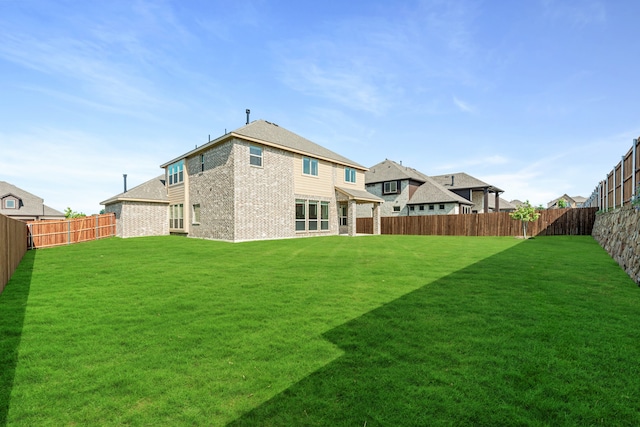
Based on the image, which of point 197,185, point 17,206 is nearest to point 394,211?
point 197,185

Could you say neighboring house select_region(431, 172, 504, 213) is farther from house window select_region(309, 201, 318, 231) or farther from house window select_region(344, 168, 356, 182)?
house window select_region(309, 201, 318, 231)

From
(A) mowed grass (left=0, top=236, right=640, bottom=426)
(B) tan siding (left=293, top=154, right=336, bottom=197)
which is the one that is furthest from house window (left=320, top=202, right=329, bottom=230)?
(A) mowed grass (left=0, top=236, right=640, bottom=426)

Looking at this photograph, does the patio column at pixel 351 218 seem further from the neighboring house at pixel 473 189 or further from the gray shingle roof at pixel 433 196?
the neighboring house at pixel 473 189

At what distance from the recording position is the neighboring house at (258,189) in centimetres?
1744

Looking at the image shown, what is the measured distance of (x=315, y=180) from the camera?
856 inches

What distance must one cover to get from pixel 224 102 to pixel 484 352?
56.6ft

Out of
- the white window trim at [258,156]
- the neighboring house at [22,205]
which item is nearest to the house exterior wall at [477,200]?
the white window trim at [258,156]

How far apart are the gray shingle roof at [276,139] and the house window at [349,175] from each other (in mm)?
492

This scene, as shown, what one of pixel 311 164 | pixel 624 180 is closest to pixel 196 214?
pixel 311 164

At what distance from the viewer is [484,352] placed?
3.33 meters

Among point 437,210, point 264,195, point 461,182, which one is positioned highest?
point 461,182

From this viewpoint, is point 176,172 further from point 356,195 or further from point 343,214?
point 356,195

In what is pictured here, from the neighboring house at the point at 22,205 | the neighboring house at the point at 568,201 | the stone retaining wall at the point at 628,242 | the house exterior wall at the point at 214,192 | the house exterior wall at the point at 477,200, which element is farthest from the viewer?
the neighboring house at the point at 568,201

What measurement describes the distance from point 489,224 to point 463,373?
24.5 metres
